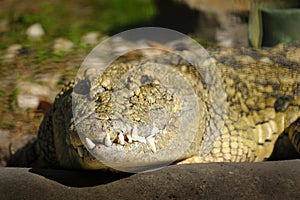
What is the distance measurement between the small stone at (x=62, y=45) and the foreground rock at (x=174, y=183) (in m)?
4.13

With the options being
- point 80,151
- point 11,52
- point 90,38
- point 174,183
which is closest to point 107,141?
point 80,151

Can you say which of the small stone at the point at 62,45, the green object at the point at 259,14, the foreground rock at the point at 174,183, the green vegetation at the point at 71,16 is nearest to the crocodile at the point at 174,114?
the foreground rock at the point at 174,183

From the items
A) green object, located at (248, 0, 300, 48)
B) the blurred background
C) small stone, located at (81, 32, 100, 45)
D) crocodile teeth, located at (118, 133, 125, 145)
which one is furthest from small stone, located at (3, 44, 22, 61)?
crocodile teeth, located at (118, 133, 125, 145)

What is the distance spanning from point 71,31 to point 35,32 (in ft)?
1.46

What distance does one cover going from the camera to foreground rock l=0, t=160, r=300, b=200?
364 centimetres

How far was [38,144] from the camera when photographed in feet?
17.7

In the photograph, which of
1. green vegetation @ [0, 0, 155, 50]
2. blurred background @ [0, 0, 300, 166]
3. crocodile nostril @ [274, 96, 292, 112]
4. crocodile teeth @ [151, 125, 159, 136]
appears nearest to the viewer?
crocodile teeth @ [151, 125, 159, 136]

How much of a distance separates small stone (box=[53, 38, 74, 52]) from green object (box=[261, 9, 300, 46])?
2.22 meters

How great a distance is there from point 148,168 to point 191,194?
443 millimetres

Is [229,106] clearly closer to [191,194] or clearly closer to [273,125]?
[273,125]

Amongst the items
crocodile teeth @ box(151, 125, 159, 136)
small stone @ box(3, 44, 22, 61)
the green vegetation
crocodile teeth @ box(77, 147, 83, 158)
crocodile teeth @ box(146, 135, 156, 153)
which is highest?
the green vegetation

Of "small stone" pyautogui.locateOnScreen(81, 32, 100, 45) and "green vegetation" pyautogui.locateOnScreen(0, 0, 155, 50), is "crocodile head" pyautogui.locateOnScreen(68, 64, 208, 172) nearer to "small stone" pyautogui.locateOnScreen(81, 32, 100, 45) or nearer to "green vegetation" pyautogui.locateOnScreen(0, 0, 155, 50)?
"small stone" pyautogui.locateOnScreen(81, 32, 100, 45)

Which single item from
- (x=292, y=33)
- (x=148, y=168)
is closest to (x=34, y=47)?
(x=292, y=33)

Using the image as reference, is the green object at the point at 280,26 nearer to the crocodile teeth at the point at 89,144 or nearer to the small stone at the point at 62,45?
the small stone at the point at 62,45
